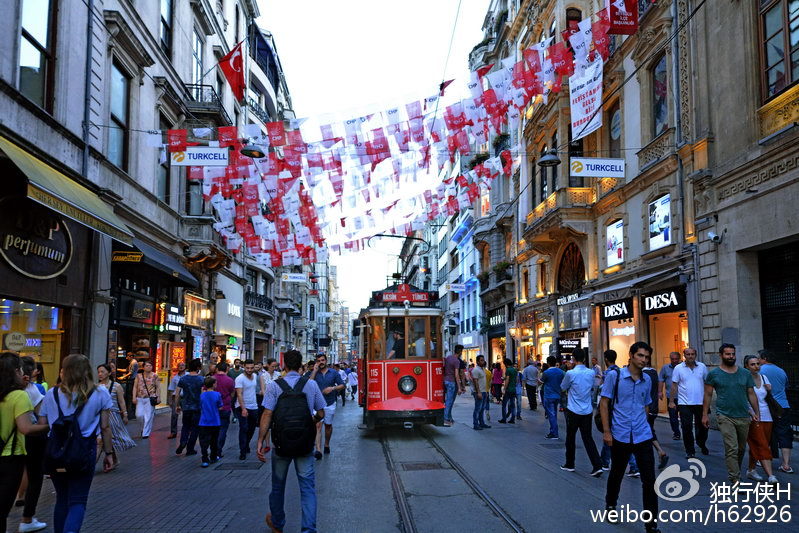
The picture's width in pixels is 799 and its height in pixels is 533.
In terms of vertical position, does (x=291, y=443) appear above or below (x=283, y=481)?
above

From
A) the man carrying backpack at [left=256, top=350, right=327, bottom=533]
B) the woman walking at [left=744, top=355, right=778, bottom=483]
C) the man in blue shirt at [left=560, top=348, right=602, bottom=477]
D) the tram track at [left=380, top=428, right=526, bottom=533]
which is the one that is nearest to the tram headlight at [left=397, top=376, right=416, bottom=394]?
the tram track at [left=380, top=428, right=526, bottom=533]

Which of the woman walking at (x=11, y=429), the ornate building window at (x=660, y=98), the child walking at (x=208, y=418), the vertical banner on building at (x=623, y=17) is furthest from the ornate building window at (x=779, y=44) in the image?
the woman walking at (x=11, y=429)

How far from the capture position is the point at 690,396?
448 inches

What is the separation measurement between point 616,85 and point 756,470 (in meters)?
15.2

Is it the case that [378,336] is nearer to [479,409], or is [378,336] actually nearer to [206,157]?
[479,409]

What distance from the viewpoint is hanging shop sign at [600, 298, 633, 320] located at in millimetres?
19672

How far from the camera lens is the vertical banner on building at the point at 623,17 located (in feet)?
55.1

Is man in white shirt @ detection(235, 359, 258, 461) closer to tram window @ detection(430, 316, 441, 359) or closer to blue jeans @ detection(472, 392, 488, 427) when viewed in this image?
tram window @ detection(430, 316, 441, 359)

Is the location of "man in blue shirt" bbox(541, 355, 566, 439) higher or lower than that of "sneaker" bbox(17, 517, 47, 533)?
higher

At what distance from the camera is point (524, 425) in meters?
16.7

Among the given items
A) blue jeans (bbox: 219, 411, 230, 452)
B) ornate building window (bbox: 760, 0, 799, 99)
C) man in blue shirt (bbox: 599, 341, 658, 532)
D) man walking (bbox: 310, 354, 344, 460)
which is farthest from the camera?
ornate building window (bbox: 760, 0, 799, 99)

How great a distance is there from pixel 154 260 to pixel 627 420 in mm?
14801

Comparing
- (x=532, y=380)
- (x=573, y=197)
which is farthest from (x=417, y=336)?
(x=573, y=197)

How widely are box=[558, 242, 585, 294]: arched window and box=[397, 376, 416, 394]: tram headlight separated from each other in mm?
12429
